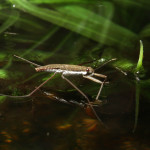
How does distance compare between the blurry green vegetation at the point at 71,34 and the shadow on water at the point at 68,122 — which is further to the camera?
the blurry green vegetation at the point at 71,34

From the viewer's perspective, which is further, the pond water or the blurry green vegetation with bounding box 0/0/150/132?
the blurry green vegetation with bounding box 0/0/150/132

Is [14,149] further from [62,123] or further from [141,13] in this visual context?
[141,13]

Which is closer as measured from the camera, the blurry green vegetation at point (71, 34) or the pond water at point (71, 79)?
the pond water at point (71, 79)

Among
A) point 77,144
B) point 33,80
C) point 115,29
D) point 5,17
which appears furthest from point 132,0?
point 77,144

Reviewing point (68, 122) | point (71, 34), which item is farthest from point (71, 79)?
point (71, 34)

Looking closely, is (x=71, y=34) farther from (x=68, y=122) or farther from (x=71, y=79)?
(x=68, y=122)
